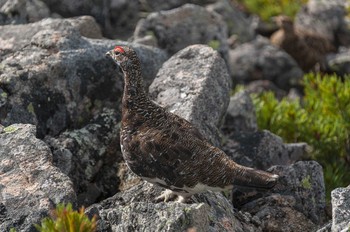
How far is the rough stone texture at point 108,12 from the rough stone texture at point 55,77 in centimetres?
250

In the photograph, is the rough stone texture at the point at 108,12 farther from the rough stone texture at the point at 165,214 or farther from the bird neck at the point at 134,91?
the rough stone texture at the point at 165,214

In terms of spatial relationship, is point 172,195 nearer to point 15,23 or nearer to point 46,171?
point 46,171

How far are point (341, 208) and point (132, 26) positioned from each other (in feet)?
25.0

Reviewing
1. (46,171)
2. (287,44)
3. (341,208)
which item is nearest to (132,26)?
(287,44)

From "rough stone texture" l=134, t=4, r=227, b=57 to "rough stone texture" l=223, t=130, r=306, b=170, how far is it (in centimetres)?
288

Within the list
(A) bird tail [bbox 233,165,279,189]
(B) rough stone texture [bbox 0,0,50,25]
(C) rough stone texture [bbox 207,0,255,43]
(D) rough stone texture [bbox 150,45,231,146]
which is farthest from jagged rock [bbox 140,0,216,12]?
(A) bird tail [bbox 233,165,279,189]

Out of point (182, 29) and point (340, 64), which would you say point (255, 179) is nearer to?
point (182, 29)

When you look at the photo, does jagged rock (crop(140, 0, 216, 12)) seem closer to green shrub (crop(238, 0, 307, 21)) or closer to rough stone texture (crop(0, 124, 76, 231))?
green shrub (crop(238, 0, 307, 21))

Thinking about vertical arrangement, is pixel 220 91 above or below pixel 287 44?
above

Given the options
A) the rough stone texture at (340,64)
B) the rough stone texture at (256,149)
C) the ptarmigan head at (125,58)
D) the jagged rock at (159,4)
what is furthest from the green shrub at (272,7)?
the ptarmigan head at (125,58)

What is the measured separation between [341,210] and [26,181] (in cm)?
281

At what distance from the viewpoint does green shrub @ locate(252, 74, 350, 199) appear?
1075 cm

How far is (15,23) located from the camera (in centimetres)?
1095

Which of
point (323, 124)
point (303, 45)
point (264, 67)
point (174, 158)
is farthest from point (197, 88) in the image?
point (303, 45)
